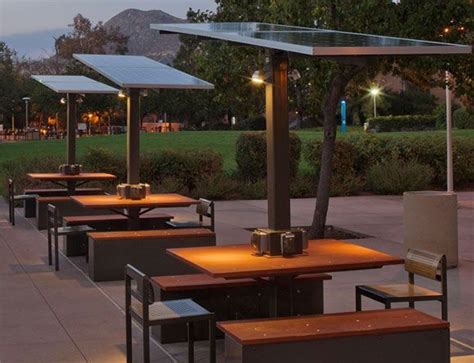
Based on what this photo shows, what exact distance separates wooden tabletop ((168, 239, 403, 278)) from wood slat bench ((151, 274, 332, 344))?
387 mm

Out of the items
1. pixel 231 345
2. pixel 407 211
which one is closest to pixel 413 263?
pixel 231 345

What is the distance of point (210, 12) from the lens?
16.7 metres

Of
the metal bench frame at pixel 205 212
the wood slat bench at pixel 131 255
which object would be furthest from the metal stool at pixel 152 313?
the metal bench frame at pixel 205 212

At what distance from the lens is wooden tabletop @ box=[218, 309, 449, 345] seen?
582 cm

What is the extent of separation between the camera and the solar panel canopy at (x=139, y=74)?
1210 cm

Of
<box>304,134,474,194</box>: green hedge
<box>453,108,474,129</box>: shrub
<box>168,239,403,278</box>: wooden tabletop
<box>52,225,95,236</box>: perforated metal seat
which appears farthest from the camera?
<box>453,108,474,129</box>: shrub

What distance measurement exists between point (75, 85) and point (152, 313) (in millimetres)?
11835

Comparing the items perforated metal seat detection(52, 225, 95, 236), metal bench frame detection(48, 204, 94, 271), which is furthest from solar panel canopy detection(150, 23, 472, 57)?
perforated metal seat detection(52, 225, 95, 236)

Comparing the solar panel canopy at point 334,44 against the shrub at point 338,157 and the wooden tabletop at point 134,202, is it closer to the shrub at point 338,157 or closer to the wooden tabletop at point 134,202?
the wooden tabletop at point 134,202

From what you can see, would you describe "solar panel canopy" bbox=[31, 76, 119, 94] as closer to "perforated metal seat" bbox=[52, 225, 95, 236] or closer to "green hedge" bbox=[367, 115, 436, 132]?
"perforated metal seat" bbox=[52, 225, 95, 236]

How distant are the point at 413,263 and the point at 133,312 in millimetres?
2486

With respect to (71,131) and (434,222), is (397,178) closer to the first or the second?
(71,131)

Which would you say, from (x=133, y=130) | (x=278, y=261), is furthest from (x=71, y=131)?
(x=278, y=261)

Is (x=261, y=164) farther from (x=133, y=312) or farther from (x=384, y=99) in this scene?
(x=384, y=99)
